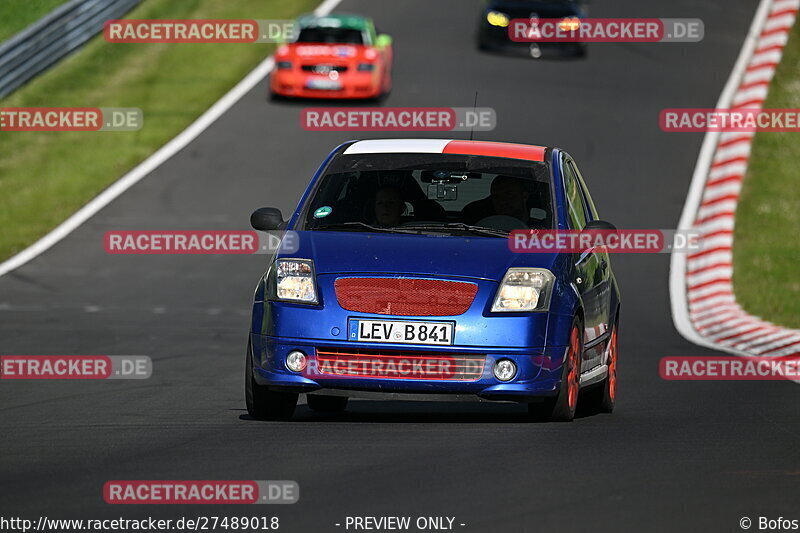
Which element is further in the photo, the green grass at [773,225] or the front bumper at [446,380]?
the green grass at [773,225]

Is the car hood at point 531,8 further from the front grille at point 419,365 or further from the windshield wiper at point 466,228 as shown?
the front grille at point 419,365

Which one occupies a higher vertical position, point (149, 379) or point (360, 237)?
point (360, 237)

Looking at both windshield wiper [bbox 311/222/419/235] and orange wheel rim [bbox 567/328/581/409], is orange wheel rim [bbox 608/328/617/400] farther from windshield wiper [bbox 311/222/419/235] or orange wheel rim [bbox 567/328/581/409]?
windshield wiper [bbox 311/222/419/235]

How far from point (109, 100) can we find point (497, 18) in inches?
280

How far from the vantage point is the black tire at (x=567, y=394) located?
31.6ft

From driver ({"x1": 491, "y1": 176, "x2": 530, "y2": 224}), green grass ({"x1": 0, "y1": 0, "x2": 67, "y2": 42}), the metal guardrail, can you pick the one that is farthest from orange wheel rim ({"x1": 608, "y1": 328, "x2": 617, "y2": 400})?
green grass ({"x1": 0, "y1": 0, "x2": 67, "y2": 42})

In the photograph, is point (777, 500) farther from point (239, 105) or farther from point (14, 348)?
point (239, 105)

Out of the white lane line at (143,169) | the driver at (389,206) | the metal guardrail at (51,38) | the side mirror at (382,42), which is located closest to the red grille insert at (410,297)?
the driver at (389,206)

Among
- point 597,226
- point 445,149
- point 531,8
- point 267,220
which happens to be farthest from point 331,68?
point 597,226

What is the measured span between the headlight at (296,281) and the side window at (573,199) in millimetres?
1692

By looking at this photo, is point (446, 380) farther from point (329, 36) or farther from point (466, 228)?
point (329, 36)

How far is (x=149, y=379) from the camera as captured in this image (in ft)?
41.6

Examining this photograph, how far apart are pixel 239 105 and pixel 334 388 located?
746 inches

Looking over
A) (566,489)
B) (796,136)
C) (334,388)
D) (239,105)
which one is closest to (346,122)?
(239,105)
